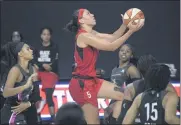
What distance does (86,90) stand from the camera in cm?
696

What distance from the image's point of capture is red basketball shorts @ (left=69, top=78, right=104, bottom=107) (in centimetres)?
693

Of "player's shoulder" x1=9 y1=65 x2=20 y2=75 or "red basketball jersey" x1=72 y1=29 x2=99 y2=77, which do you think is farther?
"player's shoulder" x1=9 y1=65 x2=20 y2=75

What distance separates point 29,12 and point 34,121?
5.24m

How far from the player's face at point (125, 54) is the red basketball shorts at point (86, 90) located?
1.39 metres

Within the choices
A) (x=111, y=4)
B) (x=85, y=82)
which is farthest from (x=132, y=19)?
(x=111, y=4)

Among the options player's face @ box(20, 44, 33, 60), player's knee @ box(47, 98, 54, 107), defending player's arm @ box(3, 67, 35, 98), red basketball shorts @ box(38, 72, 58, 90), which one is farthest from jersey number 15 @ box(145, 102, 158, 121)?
red basketball shorts @ box(38, 72, 58, 90)

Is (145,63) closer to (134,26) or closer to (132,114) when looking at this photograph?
(134,26)

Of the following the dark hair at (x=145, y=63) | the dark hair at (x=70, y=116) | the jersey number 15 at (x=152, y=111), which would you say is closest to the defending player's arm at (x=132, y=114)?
the jersey number 15 at (x=152, y=111)

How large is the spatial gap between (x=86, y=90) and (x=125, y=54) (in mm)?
1570

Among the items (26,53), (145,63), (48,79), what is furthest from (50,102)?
(145,63)

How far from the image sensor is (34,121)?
733 cm

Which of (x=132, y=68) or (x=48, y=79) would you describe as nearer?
(x=132, y=68)

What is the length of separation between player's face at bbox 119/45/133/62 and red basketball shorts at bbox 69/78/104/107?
139cm

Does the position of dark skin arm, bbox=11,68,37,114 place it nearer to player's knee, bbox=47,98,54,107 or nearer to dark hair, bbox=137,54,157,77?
dark hair, bbox=137,54,157,77
